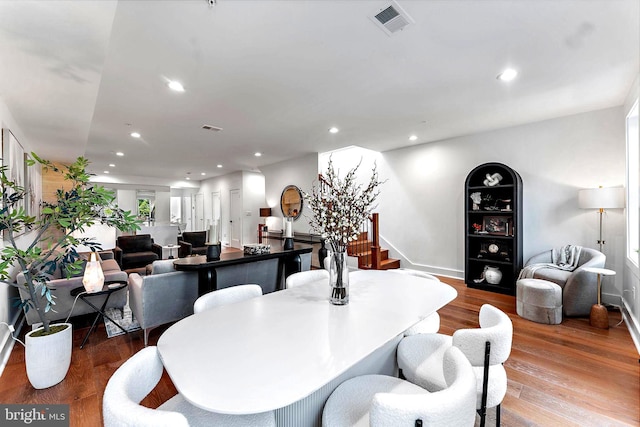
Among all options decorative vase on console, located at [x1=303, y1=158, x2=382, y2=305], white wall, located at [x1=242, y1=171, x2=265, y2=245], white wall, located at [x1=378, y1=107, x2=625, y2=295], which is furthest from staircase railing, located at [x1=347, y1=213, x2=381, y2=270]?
white wall, located at [x1=242, y1=171, x2=265, y2=245]

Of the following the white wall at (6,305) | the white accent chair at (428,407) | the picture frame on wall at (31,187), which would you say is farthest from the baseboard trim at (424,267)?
the picture frame on wall at (31,187)

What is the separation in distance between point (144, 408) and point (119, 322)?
327 cm

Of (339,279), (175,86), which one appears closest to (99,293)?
(175,86)

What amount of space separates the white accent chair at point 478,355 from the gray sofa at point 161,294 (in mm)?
2420

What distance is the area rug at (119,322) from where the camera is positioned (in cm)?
315

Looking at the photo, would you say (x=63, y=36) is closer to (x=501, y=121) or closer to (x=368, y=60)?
(x=368, y=60)

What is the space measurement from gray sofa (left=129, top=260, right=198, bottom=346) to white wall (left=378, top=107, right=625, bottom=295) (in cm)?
437

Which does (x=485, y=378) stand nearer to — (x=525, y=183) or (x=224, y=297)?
(x=224, y=297)

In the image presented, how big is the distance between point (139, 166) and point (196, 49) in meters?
7.31

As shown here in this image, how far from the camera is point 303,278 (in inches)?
93.4

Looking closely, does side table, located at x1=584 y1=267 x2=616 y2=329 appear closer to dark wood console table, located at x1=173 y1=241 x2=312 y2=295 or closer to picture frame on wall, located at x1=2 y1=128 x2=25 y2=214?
dark wood console table, located at x1=173 y1=241 x2=312 y2=295

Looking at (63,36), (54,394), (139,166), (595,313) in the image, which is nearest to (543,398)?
(595,313)

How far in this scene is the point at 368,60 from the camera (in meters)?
2.57

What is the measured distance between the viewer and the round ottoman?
328 centimetres
